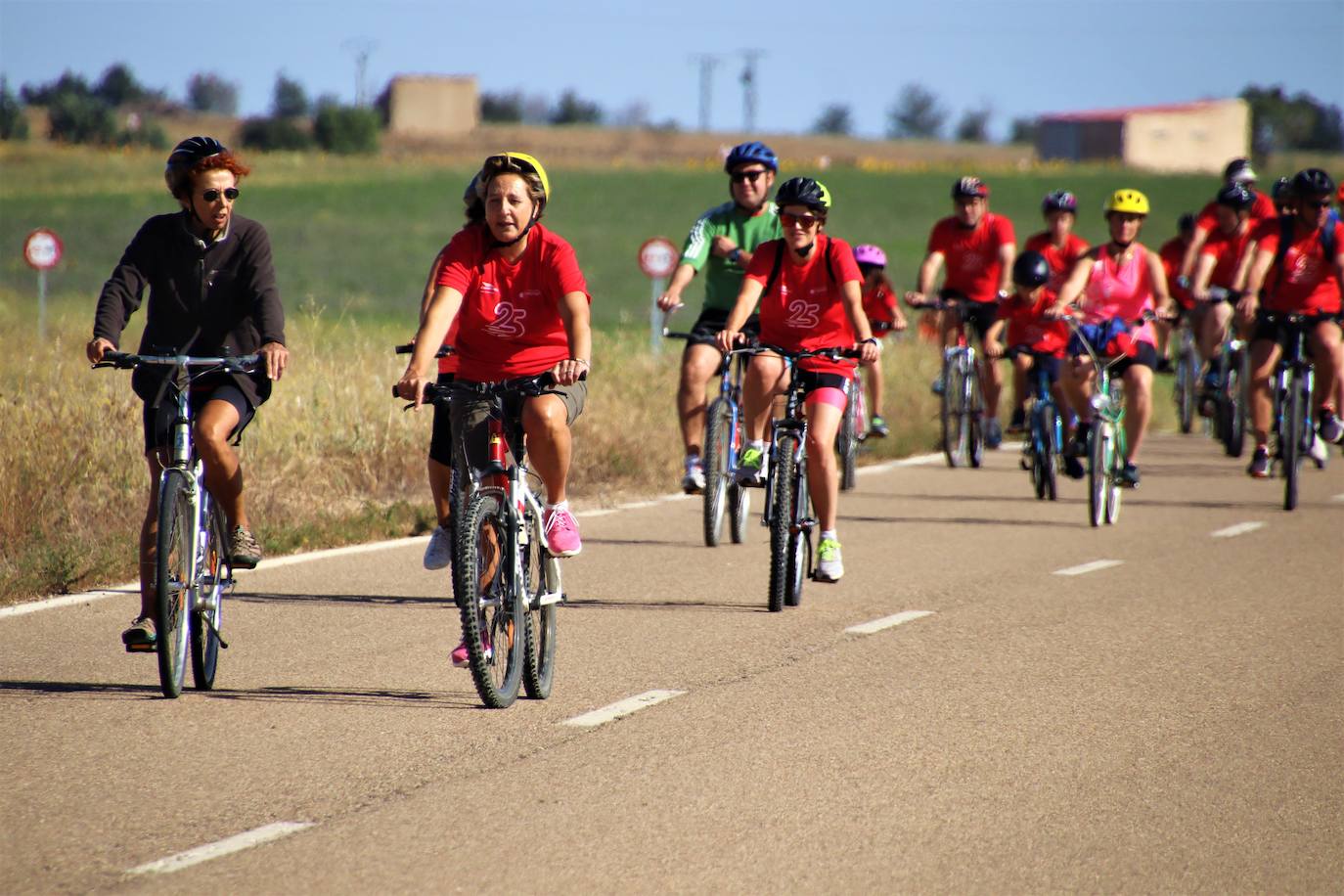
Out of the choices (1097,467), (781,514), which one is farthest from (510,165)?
(1097,467)

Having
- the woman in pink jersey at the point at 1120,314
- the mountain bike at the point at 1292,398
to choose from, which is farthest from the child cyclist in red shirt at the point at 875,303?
the mountain bike at the point at 1292,398

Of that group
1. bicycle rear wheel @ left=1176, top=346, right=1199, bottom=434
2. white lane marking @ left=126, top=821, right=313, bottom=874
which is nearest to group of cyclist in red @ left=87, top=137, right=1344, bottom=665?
white lane marking @ left=126, top=821, right=313, bottom=874

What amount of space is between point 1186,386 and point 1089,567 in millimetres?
10239

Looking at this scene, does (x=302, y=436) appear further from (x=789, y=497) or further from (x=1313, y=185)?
(x=1313, y=185)

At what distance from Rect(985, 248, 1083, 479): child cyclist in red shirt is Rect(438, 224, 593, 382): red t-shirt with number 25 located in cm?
667

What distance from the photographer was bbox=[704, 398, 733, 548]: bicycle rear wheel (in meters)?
10.8

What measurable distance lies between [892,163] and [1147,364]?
305 ft

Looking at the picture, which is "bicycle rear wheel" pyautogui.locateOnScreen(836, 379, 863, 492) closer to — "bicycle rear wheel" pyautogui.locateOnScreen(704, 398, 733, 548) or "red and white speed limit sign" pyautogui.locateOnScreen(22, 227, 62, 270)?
"bicycle rear wheel" pyautogui.locateOnScreen(704, 398, 733, 548)

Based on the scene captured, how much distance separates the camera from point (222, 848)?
4.91 m

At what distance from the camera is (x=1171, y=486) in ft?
49.6

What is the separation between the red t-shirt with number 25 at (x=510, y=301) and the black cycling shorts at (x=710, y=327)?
4.07 metres

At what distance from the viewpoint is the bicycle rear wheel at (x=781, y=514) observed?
28.8 feet

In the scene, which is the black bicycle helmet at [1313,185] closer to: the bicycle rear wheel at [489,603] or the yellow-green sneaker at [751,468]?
the yellow-green sneaker at [751,468]

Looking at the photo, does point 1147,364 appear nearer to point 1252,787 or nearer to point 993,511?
point 993,511
